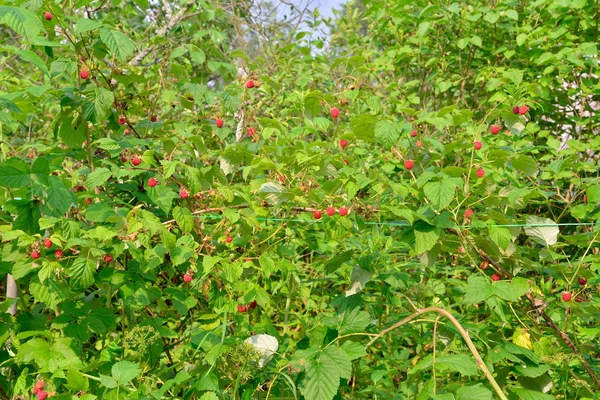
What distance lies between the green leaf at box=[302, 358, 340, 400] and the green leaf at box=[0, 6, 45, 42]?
1140 millimetres

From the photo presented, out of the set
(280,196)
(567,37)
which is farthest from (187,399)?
(567,37)

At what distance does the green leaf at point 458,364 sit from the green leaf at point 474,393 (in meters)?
0.04

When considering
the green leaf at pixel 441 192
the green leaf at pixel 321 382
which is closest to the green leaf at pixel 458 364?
the green leaf at pixel 321 382

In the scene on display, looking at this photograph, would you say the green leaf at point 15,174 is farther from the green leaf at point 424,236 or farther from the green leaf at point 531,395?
the green leaf at point 531,395

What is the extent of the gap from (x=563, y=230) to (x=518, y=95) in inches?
60.3

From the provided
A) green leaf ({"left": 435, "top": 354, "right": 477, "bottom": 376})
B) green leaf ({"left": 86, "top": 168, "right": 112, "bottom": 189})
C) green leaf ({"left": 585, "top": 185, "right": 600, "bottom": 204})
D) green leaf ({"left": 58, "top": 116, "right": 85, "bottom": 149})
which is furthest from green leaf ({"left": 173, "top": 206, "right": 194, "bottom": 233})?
green leaf ({"left": 585, "top": 185, "right": 600, "bottom": 204})

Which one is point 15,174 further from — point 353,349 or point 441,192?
point 441,192

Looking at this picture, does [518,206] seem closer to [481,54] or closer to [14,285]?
[14,285]

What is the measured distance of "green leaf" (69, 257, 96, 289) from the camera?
178cm

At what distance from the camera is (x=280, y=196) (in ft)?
6.30

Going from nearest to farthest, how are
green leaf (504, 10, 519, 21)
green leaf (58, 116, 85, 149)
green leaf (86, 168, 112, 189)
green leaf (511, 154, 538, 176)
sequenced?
green leaf (86, 168, 112, 189) < green leaf (511, 154, 538, 176) < green leaf (58, 116, 85, 149) < green leaf (504, 10, 519, 21)

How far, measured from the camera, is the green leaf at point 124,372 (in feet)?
5.11

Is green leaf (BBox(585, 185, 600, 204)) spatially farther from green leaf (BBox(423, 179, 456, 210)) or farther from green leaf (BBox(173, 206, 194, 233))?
green leaf (BBox(173, 206, 194, 233))

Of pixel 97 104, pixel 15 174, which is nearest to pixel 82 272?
pixel 15 174
